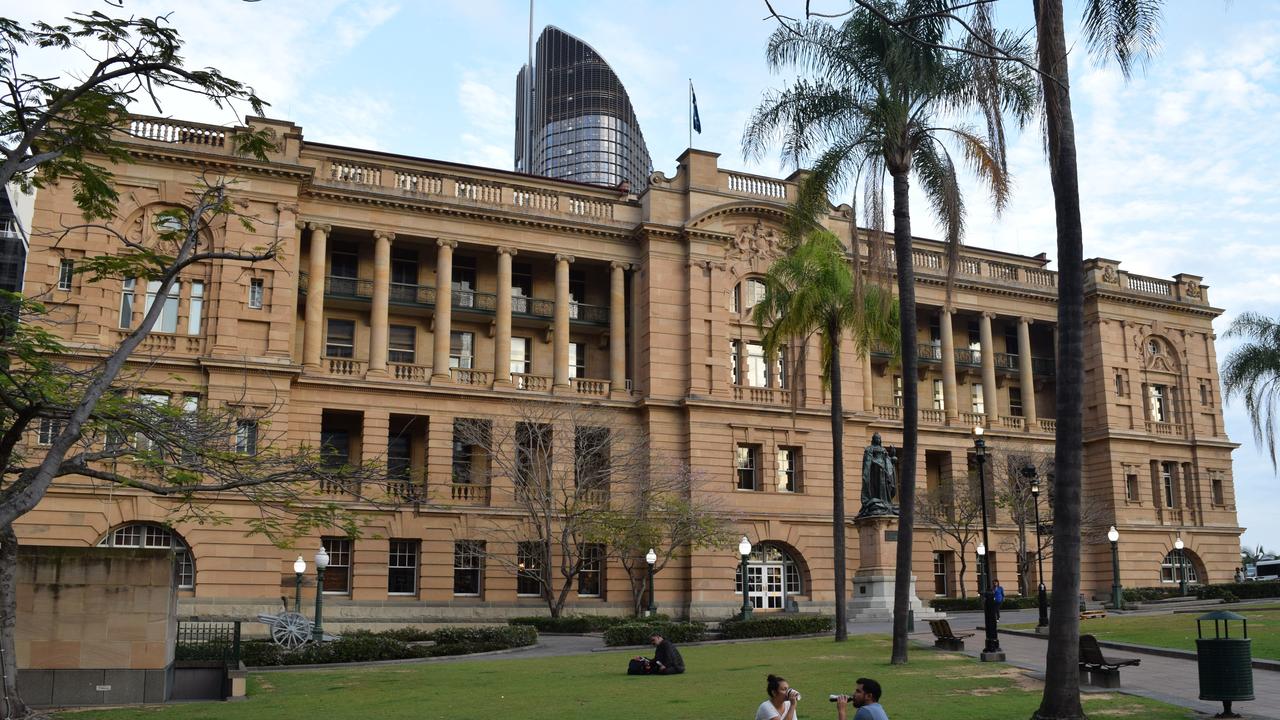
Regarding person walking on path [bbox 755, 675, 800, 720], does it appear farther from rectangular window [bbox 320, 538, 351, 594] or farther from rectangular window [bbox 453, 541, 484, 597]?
rectangular window [bbox 320, 538, 351, 594]

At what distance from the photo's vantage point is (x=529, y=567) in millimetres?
47906

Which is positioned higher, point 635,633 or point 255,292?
point 255,292

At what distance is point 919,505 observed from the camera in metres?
54.2

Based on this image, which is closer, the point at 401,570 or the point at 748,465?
the point at 401,570

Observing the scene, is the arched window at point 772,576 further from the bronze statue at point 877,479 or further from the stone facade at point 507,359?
the bronze statue at point 877,479

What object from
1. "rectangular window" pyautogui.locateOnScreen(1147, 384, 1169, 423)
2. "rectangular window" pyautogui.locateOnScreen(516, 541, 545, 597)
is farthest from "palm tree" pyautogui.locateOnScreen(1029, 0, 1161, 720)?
"rectangular window" pyautogui.locateOnScreen(1147, 384, 1169, 423)

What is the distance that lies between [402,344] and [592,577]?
45.1 feet

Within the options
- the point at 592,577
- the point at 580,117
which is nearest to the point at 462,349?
the point at 592,577

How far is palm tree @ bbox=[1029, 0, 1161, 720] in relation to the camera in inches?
599

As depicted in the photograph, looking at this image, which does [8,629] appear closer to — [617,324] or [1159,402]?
[617,324]

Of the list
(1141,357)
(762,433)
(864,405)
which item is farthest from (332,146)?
(1141,357)

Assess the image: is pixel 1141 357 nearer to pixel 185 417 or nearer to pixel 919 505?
pixel 919 505

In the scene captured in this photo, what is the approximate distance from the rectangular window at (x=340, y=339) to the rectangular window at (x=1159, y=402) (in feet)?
147

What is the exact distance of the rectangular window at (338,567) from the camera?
4478cm
